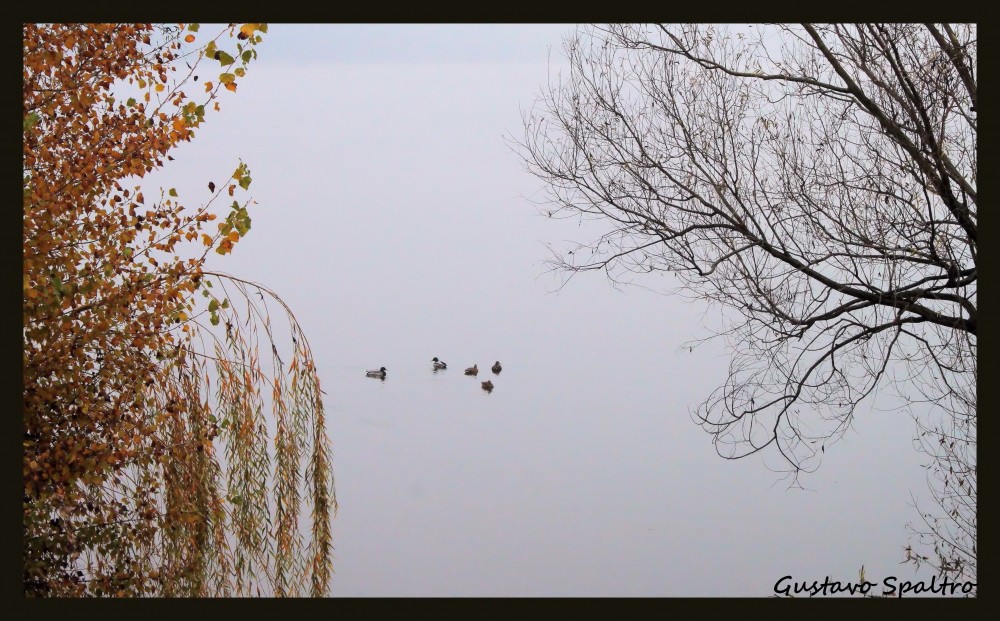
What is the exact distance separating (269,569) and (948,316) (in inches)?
105

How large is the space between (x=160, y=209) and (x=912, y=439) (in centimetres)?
368

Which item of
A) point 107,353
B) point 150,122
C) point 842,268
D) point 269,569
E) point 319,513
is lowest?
point 269,569

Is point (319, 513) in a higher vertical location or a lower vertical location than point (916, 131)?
lower

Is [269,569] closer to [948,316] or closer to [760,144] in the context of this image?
[760,144]

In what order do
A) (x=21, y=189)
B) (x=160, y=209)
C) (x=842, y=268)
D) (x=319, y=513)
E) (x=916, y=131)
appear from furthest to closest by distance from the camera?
(x=842, y=268) → (x=916, y=131) → (x=319, y=513) → (x=160, y=209) → (x=21, y=189)

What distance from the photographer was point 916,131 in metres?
3.26

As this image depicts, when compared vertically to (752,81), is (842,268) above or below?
below

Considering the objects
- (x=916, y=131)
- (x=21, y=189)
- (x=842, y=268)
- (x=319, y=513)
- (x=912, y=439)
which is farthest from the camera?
(x=912, y=439)

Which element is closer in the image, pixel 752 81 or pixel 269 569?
pixel 269 569

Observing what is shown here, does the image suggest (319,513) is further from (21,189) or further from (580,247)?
(580,247)

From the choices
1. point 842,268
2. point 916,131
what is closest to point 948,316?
point 842,268

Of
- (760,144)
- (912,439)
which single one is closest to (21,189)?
(760,144)

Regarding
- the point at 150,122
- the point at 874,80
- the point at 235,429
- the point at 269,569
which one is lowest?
the point at 269,569

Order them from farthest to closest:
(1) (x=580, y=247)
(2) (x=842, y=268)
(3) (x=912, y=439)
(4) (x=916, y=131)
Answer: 1. (3) (x=912, y=439)
2. (1) (x=580, y=247)
3. (2) (x=842, y=268)
4. (4) (x=916, y=131)
